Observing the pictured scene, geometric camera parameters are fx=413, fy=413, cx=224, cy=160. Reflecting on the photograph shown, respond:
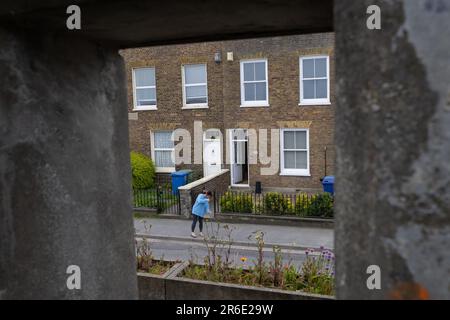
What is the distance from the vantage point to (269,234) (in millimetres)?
12391

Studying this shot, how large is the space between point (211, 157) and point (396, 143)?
1774 centimetres

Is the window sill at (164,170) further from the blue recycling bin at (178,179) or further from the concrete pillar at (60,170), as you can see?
the concrete pillar at (60,170)

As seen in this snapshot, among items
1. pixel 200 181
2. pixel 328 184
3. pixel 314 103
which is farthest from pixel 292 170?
pixel 200 181

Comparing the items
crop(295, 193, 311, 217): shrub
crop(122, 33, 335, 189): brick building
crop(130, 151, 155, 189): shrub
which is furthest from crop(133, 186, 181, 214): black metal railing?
crop(295, 193, 311, 217): shrub

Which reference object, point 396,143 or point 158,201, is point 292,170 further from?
point 396,143

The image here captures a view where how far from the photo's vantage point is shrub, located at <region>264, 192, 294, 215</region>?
44.6 ft

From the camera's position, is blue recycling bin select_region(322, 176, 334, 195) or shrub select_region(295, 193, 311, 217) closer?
shrub select_region(295, 193, 311, 217)

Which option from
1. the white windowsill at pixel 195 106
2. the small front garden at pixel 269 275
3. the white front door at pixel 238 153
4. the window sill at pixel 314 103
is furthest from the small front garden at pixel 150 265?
the white windowsill at pixel 195 106

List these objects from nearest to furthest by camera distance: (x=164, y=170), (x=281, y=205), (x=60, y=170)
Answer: (x=60, y=170)
(x=281, y=205)
(x=164, y=170)

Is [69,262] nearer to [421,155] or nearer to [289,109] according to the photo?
[421,155]

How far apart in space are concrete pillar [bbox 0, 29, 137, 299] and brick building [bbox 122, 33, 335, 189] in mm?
14770

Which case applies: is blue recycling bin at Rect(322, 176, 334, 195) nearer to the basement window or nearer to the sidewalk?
the sidewalk

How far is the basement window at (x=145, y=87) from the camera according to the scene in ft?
63.8
